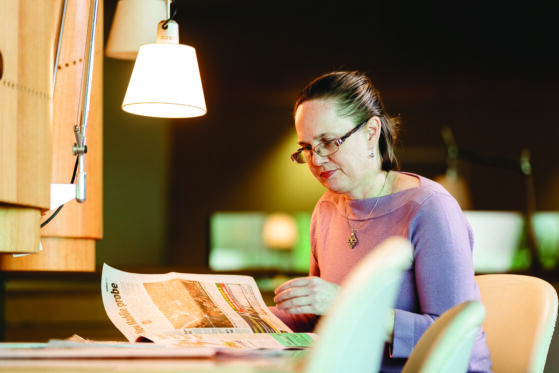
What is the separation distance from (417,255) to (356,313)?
0.75m

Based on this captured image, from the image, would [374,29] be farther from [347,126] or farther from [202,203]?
[347,126]

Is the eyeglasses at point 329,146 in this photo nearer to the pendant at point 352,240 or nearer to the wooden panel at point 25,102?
the pendant at point 352,240

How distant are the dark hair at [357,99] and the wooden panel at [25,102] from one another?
0.62 meters

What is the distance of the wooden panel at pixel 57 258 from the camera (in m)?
1.59

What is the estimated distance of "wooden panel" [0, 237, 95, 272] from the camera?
62.7 inches

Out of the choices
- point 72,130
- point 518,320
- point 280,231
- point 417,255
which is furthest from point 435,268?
point 280,231

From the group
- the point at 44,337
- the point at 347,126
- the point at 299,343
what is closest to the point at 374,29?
the point at 44,337

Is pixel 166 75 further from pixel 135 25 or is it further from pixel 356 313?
pixel 356 313

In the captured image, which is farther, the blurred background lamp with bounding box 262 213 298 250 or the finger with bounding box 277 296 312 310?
the blurred background lamp with bounding box 262 213 298 250

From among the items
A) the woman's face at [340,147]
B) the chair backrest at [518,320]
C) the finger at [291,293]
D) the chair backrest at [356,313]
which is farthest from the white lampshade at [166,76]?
the chair backrest at [356,313]

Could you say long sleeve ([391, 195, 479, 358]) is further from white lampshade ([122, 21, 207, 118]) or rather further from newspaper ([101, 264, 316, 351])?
white lampshade ([122, 21, 207, 118])

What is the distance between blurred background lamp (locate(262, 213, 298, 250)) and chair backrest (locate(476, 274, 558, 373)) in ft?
12.9

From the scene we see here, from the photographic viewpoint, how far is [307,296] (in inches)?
43.0

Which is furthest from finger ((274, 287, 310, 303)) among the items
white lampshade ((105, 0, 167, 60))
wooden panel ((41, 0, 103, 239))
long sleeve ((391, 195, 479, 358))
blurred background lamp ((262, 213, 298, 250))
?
blurred background lamp ((262, 213, 298, 250))
